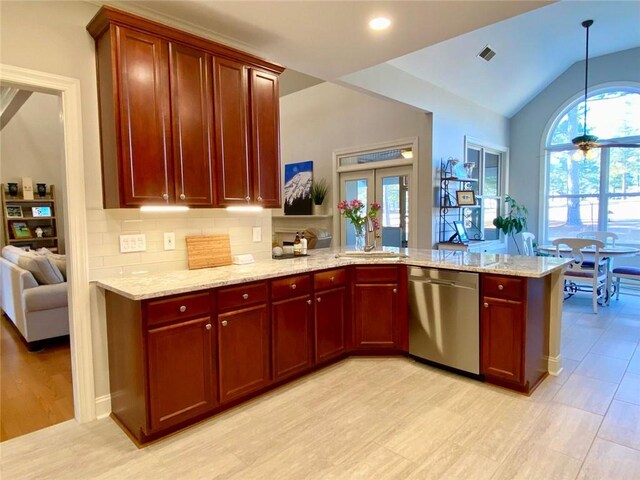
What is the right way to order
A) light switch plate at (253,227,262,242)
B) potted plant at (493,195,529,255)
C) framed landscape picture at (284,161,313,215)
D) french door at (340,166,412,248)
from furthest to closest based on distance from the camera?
framed landscape picture at (284,161,313,215)
potted plant at (493,195,529,255)
french door at (340,166,412,248)
light switch plate at (253,227,262,242)

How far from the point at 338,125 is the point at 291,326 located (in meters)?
4.52

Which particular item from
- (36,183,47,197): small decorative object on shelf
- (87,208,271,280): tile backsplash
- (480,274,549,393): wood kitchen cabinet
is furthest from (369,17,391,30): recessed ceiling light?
(36,183,47,197): small decorative object on shelf

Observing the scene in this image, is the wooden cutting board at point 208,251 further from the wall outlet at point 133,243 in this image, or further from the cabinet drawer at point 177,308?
the cabinet drawer at point 177,308

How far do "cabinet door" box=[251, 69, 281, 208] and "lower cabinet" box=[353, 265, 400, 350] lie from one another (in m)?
1.03

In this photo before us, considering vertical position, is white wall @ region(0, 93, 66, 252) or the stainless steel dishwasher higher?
white wall @ region(0, 93, 66, 252)

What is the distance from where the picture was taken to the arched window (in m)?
6.19

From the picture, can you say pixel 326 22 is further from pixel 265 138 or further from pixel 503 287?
pixel 503 287

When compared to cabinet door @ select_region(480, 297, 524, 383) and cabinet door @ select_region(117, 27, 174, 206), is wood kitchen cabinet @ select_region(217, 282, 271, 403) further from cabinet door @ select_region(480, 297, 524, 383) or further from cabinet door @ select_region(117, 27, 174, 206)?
cabinet door @ select_region(480, 297, 524, 383)

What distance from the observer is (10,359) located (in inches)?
141

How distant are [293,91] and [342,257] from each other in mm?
4654

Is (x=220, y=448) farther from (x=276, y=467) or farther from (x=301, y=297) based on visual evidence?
(x=301, y=297)

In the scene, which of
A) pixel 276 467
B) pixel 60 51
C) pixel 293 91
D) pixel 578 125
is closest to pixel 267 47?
pixel 60 51

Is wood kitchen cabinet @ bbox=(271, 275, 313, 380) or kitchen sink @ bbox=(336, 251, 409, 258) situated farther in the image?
kitchen sink @ bbox=(336, 251, 409, 258)

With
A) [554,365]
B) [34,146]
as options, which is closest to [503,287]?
[554,365]
